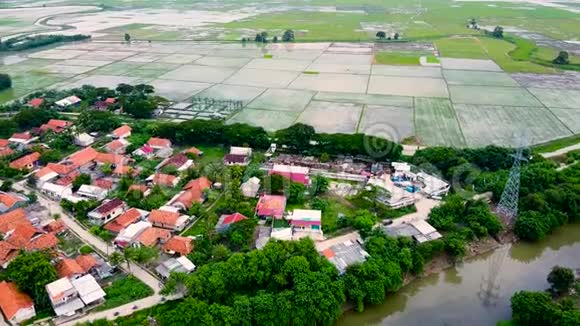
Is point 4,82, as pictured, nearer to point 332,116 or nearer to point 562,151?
point 332,116

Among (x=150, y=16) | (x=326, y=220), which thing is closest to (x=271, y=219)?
(x=326, y=220)

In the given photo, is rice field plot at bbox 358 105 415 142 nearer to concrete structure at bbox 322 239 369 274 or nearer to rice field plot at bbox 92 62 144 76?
concrete structure at bbox 322 239 369 274

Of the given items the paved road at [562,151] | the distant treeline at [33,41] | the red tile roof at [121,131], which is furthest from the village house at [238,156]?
the distant treeline at [33,41]

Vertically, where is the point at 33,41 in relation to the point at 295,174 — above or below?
above

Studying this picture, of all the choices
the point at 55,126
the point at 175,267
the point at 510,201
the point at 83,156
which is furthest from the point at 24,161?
the point at 510,201

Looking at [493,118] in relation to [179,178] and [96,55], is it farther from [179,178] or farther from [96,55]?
[96,55]

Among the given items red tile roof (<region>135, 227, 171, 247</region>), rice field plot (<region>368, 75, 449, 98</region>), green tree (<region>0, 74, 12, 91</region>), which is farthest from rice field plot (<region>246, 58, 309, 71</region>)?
red tile roof (<region>135, 227, 171, 247</region>)
